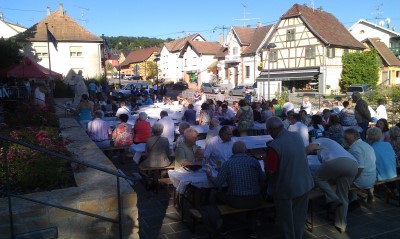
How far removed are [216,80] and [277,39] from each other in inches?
534

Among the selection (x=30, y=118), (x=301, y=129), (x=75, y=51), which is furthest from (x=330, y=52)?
(x=30, y=118)

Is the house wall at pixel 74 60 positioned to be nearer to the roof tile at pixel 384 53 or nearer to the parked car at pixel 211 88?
the parked car at pixel 211 88

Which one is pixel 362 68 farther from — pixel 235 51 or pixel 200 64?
pixel 200 64

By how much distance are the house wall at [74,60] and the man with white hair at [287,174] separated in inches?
1316

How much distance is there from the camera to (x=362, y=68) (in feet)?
114

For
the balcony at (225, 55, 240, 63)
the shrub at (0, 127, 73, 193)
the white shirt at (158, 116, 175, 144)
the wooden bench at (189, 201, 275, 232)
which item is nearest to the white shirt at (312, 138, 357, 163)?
the wooden bench at (189, 201, 275, 232)

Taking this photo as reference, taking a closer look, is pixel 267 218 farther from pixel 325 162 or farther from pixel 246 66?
pixel 246 66

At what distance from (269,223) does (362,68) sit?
110 ft

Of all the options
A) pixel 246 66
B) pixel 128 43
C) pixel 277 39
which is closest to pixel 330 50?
pixel 277 39

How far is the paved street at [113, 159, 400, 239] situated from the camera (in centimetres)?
493

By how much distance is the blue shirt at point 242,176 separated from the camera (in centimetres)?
456

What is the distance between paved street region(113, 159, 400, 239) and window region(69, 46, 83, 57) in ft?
109


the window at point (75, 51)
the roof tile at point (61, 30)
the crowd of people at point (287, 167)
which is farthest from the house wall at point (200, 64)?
the crowd of people at point (287, 167)

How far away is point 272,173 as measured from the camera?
13.7 feet
